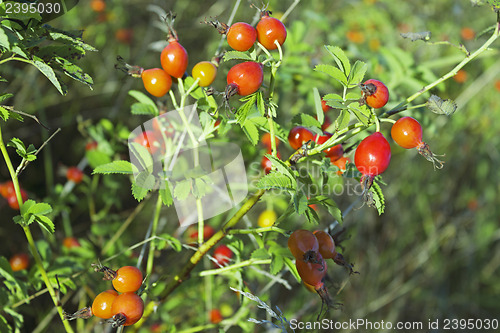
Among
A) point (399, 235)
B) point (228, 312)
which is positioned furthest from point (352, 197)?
point (228, 312)

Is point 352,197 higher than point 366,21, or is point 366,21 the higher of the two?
point 366,21

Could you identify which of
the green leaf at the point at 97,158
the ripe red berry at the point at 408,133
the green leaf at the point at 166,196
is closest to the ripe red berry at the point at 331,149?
the ripe red berry at the point at 408,133

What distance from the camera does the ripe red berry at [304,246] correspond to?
852mm

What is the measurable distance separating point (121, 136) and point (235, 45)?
28.5 inches

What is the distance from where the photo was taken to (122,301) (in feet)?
2.77

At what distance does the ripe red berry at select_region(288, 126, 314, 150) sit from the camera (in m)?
1.02

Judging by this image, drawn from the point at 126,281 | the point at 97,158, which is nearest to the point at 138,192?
the point at 126,281

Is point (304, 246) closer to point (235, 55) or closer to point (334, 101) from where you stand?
point (334, 101)

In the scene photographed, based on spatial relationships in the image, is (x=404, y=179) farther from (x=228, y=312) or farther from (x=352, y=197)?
(x=228, y=312)

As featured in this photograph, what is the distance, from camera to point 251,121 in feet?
3.24

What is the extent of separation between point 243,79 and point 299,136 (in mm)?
266

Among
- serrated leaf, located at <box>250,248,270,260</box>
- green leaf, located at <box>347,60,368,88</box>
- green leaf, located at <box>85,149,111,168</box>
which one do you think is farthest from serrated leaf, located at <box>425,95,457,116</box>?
green leaf, located at <box>85,149,111,168</box>

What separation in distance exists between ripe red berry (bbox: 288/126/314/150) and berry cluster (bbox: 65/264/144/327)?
0.50 m

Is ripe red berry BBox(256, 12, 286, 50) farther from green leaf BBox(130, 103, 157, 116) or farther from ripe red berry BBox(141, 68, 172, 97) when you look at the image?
green leaf BBox(130, 103, 157, 116)
